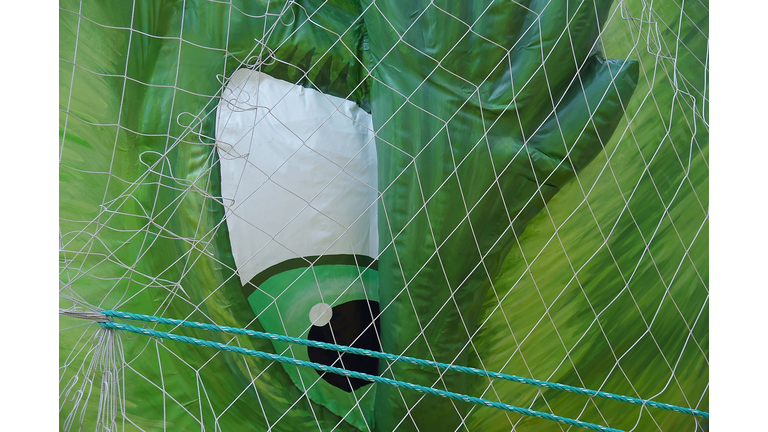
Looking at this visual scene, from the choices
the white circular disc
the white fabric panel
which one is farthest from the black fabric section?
the white fabric panel

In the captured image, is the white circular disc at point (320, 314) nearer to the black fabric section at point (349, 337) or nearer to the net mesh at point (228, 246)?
the black fabric section at point (349, 337)

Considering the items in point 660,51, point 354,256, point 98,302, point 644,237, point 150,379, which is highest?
point 660,51

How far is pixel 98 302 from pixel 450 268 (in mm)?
837

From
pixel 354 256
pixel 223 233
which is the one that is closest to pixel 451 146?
pixel 354 256

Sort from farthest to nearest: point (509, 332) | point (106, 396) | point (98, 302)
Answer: point (509, 332) → point (98, 302) → point (106, 396)

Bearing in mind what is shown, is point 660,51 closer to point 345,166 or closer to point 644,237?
point 644,237

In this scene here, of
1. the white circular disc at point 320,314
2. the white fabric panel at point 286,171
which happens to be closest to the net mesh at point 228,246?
the white fabric panel at point 286,171

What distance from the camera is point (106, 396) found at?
0.96 metres

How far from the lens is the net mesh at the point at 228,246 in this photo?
1.07 meters

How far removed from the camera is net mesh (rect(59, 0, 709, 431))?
42.0 inches

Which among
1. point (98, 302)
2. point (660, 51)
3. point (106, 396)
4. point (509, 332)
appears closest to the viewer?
point (106, 396)

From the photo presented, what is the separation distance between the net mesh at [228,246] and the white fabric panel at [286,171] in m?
0.04

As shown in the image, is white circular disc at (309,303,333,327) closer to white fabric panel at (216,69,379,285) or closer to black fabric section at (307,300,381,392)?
black fabric section at (307,300,381,392)

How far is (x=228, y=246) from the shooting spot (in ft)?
3.61
